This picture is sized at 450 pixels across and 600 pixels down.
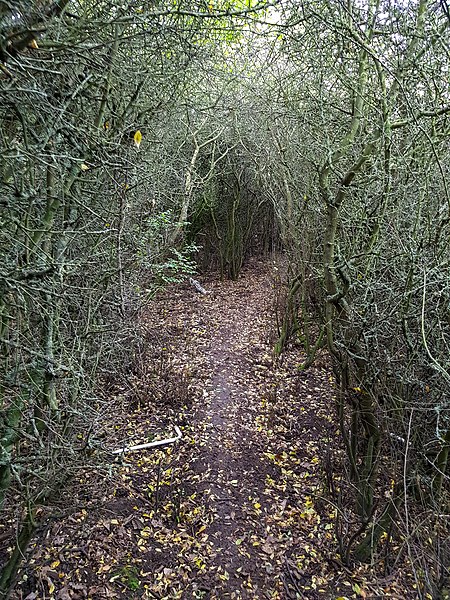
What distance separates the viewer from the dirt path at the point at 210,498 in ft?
10.2

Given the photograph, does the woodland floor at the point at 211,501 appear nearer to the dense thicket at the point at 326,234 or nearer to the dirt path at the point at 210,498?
the dirt path at the point at 210,498

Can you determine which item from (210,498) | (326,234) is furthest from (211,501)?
(326,234)

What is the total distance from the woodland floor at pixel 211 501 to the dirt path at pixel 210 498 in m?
0.01

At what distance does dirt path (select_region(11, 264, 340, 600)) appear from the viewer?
3107 mm

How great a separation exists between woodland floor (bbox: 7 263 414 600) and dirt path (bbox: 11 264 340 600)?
0.01 metres

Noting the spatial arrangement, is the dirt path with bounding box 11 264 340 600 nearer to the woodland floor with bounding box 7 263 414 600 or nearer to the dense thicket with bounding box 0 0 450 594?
the woodland floor with bounding box 7 263 414 600

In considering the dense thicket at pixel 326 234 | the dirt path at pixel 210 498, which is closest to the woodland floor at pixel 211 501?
the dirt path at pixel 210 498

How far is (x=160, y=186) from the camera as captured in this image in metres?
6.86

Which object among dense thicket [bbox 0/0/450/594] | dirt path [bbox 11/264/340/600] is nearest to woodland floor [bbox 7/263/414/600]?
dirt path [bbox 11/264/340/600]

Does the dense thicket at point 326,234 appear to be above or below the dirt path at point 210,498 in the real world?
above

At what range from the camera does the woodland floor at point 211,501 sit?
3.08m

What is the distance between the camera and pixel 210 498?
152 inches

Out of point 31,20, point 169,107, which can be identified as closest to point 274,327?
point 169,107

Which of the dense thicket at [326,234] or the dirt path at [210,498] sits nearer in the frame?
the dense thicket at [326,234]
